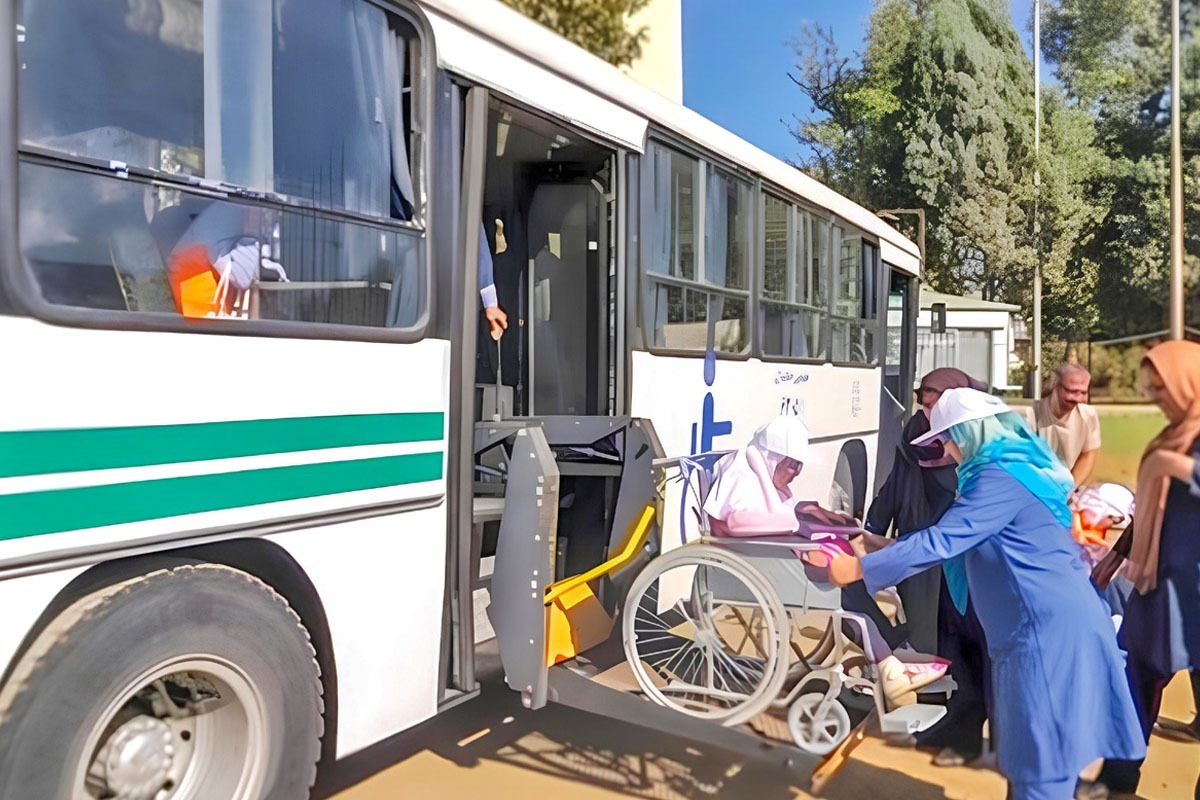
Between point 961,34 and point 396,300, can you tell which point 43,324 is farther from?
point 961,34

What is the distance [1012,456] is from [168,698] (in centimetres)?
271

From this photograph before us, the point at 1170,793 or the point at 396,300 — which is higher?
the point at 396,300

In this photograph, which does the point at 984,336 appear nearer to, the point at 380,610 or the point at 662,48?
the point at 662,48

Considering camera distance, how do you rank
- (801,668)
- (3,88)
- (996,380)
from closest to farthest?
1. (3,88)
2. (801,668)
3. (996,380)

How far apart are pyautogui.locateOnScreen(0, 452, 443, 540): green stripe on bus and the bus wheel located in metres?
0.20

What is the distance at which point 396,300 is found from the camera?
3.60m

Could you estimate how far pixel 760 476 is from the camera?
4086 mm

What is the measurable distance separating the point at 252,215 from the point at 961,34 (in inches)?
1144

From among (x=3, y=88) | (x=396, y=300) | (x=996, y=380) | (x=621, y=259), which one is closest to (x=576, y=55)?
(x=621, y=259)

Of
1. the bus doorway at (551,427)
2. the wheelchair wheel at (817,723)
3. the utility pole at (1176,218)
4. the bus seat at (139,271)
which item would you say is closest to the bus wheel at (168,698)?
the bus seat at (139,271)

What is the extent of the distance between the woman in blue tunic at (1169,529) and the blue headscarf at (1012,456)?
1.07ft

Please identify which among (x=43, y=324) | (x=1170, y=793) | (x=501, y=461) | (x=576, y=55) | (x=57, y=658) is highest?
(x=576, y=55)

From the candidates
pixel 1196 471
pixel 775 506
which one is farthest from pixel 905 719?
pixel 1196 471

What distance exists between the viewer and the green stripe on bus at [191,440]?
8.06 ft
